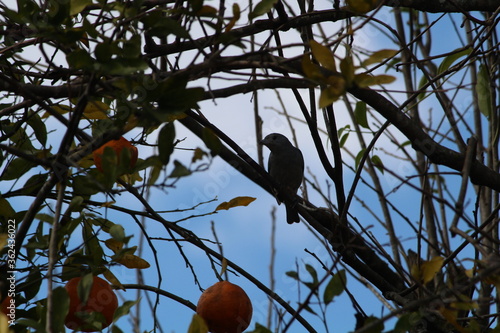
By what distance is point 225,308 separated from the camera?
227 centimetres

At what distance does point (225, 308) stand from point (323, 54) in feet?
3.51

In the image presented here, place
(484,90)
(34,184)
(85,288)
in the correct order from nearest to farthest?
(85,288) → (34,184) → (484,90)

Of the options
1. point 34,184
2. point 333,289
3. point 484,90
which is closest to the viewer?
point 333,289

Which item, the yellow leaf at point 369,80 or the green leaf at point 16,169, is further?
the green leaf at point 16,169

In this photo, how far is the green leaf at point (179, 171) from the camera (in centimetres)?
186

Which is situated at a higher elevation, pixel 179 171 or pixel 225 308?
pixel 179 171

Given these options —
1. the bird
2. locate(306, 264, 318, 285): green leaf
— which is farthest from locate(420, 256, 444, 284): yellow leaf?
the bird

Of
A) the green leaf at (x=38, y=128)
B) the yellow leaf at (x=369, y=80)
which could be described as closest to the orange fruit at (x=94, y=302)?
the green leaf at (x=38, y=128)

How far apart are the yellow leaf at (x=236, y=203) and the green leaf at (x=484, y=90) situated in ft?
6.03

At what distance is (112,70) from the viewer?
5.95 ft

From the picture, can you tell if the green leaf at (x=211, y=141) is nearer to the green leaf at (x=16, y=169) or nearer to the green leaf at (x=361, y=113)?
the green leaf at (x=16, y=169)

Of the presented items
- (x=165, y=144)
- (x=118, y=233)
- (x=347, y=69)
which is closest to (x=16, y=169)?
(x=118, y=233)

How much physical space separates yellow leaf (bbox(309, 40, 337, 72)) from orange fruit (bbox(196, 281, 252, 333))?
1.01 m

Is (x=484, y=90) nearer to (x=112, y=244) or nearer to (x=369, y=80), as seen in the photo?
(x=369, y=80)
